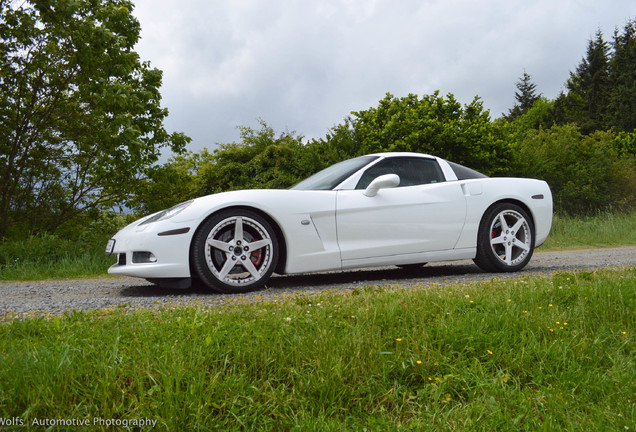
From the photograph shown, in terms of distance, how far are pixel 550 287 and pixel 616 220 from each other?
15.0 meters

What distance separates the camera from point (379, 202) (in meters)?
5.51

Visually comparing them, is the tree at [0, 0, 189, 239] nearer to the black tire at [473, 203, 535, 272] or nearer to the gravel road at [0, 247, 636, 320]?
the gravel road at [0, 247, 636, 320]

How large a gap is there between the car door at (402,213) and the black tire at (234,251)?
0.78 meters

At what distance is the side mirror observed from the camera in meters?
5.28

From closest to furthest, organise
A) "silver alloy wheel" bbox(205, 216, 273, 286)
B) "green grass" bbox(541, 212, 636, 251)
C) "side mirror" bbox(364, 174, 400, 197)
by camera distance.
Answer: "silver alloy wheel" bbox(205, 216, 273, 286) < "side mirror" bbox(364, 174, 400, 197) < "green grass" bbox(541, 212, 636, 251)

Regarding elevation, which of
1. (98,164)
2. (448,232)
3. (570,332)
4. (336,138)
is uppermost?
(336,138)

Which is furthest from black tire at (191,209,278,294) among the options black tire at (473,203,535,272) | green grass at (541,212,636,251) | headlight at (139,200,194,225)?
green grass at (541,212,636,251)

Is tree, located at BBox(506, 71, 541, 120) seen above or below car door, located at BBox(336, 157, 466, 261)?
above

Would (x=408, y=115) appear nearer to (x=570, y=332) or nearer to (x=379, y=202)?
(x=379, y=202)

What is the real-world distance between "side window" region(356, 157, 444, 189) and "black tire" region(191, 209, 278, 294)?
56.0 inches

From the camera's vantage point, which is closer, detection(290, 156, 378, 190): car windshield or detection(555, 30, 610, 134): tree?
detection(290, 156, 378, 190): car windshield

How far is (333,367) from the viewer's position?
258 cm

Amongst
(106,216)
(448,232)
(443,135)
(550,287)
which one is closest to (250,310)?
(550,287)

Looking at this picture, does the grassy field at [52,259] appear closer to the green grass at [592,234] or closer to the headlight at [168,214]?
the green grass at [592,234]
